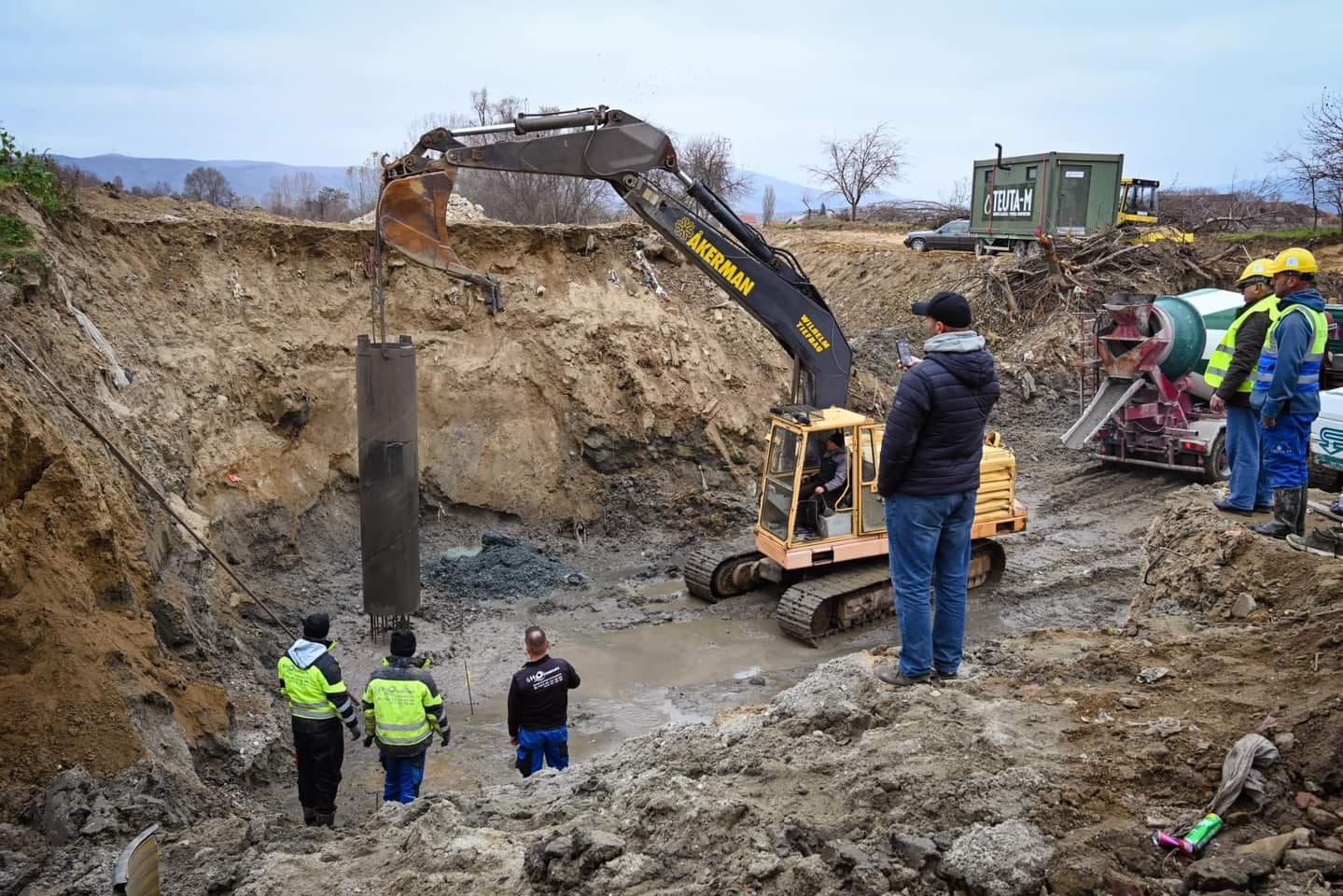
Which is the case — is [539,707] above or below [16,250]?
below

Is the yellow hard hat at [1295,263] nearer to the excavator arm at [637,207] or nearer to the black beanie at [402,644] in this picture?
the excavator arm at [637,207]

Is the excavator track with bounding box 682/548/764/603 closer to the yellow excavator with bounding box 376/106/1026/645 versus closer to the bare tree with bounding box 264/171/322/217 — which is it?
the yellow excavator with bounding box 376/106/1026/645

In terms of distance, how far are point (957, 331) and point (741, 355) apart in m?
9.67

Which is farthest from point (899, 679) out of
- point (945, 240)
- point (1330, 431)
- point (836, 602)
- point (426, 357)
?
point (945, 240)

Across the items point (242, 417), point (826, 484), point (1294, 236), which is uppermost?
point (1294, 236)

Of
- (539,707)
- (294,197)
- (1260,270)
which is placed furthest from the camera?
(294,197)

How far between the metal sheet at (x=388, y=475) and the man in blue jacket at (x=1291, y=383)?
247 inches

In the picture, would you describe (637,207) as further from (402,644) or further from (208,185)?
(208,185)

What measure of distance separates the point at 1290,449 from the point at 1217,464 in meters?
6.80

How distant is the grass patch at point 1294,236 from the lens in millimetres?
21688

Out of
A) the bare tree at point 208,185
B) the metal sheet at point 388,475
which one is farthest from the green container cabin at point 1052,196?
the bare tree at point 208,185

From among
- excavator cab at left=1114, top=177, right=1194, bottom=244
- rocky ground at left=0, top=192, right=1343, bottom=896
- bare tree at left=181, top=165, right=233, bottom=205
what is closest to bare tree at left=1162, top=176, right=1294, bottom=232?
excavator cab at left=1114, top=177, right=1194, bottom=244

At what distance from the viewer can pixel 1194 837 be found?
3152 mm

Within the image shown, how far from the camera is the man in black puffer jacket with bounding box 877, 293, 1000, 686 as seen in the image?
4660 mm
